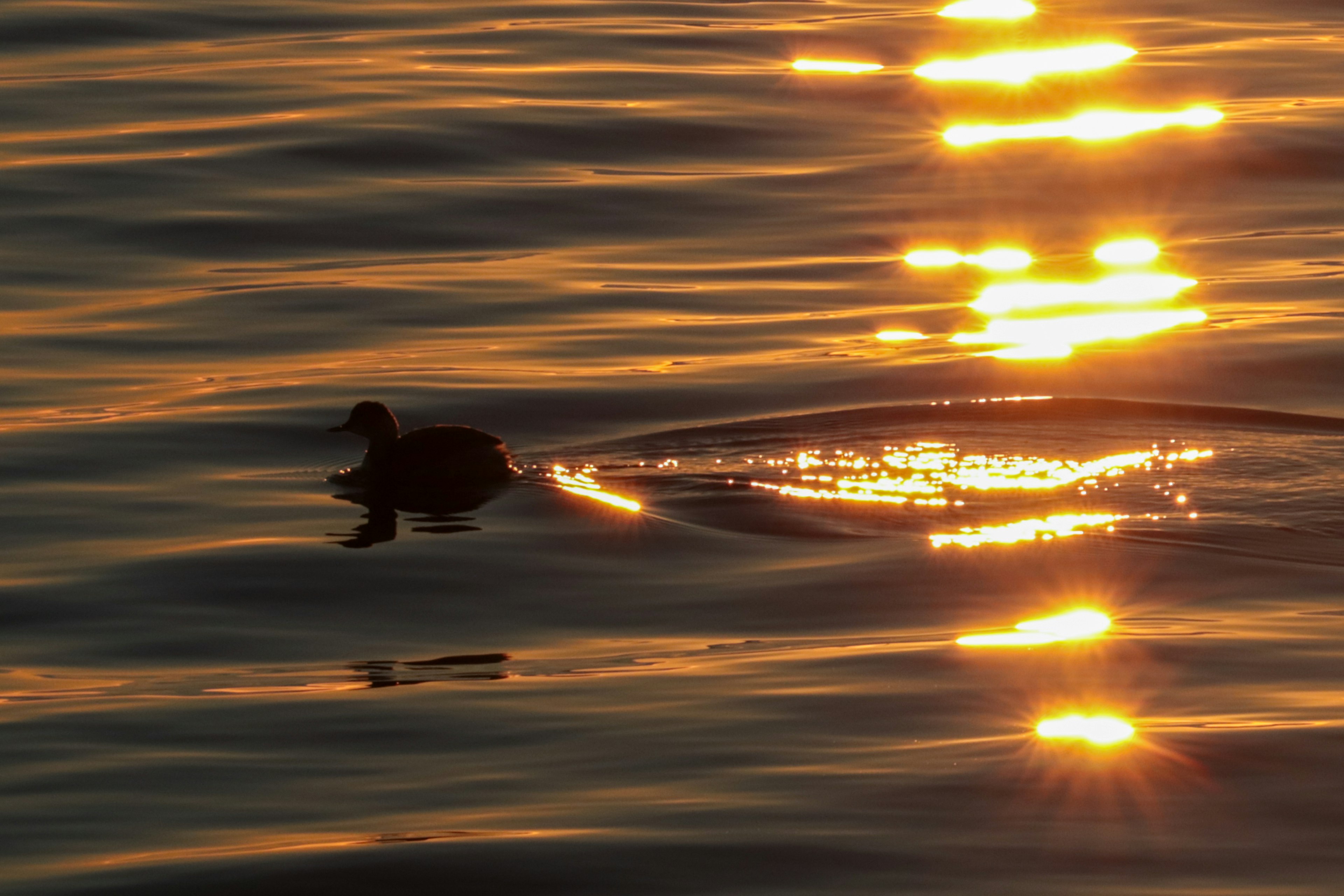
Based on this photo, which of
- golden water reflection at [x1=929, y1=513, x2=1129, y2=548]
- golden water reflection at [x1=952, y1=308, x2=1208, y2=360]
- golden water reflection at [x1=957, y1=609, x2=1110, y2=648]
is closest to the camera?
golden water reflection at [x1=957, y1=609, x2=1110, y2=648]

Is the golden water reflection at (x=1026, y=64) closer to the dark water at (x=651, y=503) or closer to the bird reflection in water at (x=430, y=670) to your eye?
the dark water at (x=651, y=503)

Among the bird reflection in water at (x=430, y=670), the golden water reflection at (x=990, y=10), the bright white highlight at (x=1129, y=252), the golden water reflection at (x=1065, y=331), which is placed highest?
the golden water reflection at (x=990, y=10)

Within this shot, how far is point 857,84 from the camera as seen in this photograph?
79.2 feet

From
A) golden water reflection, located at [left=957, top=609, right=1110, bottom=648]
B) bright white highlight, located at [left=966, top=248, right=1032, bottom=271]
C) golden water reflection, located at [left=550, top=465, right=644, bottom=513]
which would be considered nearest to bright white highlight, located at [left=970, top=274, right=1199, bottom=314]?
bright white highlight, located at [left=966, top=248, right=1032, bottom=271]

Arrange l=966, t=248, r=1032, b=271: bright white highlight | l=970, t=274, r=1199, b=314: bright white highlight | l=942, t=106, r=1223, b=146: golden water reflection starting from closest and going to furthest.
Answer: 1. l=970, t=274, r=1199, b=314: bright white highlight
2. l=966, t=248, r=1032, b=271: bright white highlight
3. l=942, t=106, r=1223, b=146: golden water reflection

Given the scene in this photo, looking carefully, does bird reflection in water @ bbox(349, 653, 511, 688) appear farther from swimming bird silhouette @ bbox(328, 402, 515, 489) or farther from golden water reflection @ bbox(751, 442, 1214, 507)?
golden water reflection @ bbox(751, 442, 1214, 507)

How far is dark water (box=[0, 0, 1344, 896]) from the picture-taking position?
7418 mm

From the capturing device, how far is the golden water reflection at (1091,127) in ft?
71.1

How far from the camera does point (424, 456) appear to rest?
11.7 m

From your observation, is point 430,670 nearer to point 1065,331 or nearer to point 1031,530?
point 1031,530

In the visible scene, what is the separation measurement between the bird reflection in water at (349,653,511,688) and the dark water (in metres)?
0.03

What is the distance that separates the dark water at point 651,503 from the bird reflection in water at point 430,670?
3 cm

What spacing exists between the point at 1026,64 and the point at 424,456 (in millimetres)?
15904

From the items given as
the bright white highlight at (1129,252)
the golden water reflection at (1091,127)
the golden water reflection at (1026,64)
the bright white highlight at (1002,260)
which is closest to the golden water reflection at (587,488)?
the bright white highlight at (1002,260)
